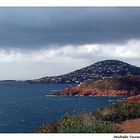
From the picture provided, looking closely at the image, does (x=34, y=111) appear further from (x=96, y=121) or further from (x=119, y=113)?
(x=96, y=121)

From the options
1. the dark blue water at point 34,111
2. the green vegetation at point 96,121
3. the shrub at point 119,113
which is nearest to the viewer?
the green vegetation at point 96,121

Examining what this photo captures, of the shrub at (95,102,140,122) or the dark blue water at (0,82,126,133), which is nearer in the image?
the shrub at (95,102,140,122)

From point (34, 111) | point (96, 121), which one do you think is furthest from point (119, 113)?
point (34, 111)

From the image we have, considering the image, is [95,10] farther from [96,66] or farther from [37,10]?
[96,66]

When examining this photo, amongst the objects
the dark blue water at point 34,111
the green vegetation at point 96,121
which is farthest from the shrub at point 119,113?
the dark blue water at point 34,111

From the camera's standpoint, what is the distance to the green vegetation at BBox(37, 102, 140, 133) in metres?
11.8

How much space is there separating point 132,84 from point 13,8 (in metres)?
6.48

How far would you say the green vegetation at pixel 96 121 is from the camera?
11758 mm

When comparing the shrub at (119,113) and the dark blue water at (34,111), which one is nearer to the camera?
the shrub at (119,113)

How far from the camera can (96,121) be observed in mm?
12391

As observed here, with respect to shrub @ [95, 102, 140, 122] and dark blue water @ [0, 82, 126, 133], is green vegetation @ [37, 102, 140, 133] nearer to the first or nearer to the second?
shrub @ [95, 102, 140, 122]

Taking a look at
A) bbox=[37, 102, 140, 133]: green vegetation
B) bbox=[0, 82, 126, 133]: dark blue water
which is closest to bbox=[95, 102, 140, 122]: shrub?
bbox=[37, 102, 140, 133]: green vegetation

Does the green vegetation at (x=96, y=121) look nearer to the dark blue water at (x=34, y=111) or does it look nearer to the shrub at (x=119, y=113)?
the shrub at (x=119, y=113)
